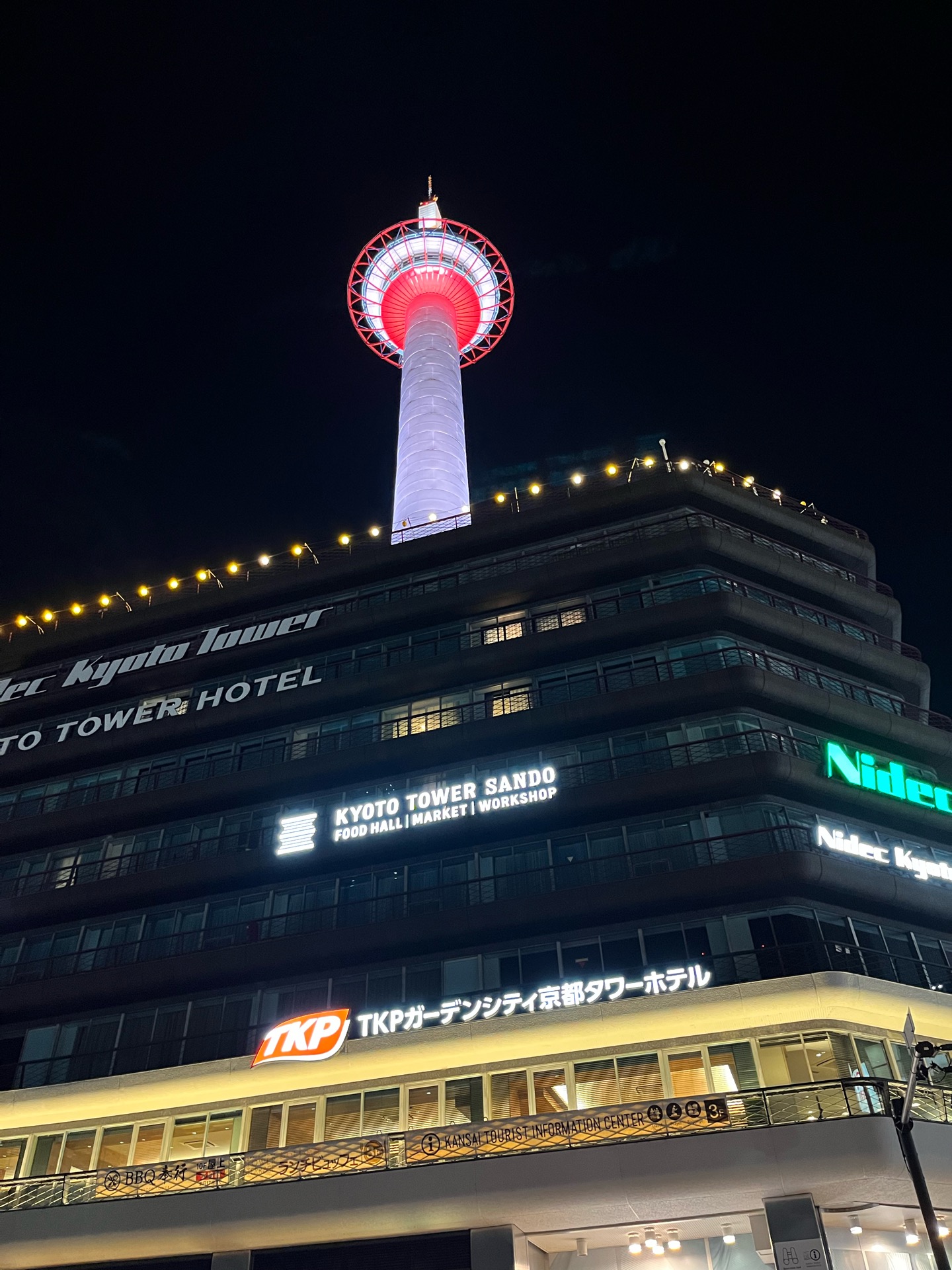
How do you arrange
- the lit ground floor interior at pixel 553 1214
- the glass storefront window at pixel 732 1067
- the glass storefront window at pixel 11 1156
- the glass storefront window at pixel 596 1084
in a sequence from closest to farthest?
the lit ground floor interior at pixel 553 1214 < the glass storefront window at pixel 732 1067 < the glass storefront window at pixel 596 1084 < the glass storefront window at pixel 11 1156

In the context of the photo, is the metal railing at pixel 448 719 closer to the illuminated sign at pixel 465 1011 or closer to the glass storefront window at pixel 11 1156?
the illuminated sign at pixel 465 1011

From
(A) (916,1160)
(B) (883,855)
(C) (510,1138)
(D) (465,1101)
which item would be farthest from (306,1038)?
(B) (883,855)

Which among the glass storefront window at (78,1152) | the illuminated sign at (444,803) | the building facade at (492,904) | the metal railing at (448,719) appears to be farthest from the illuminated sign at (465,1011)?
the metal railing at (448,719)

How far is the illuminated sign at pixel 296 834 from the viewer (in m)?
36.4

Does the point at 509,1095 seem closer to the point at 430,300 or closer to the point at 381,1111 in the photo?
the point at 381,1111

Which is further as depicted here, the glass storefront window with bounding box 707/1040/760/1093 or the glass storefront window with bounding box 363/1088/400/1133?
the glass storefront window with bounding box 363/1088/400/1133

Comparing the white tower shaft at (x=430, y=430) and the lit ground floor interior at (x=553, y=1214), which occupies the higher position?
the white tower shaft at (x=430, y=430)

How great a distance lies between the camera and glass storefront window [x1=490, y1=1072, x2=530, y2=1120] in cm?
2886

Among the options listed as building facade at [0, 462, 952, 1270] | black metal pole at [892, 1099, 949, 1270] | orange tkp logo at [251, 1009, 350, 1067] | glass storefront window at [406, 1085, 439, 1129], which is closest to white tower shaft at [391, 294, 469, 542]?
building facade at [0, 462, 952, 1270]

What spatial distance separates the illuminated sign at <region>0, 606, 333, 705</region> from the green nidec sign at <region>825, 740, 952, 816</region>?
22.6 m

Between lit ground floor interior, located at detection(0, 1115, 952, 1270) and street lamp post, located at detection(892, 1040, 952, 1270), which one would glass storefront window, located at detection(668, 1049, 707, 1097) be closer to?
lit ground floor interior, located at detection(0, 1115, 952, 1270)

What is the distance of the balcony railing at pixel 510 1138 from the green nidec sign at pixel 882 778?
438 inches

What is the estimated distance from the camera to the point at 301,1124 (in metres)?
30.7

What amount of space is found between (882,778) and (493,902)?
1446 cm
